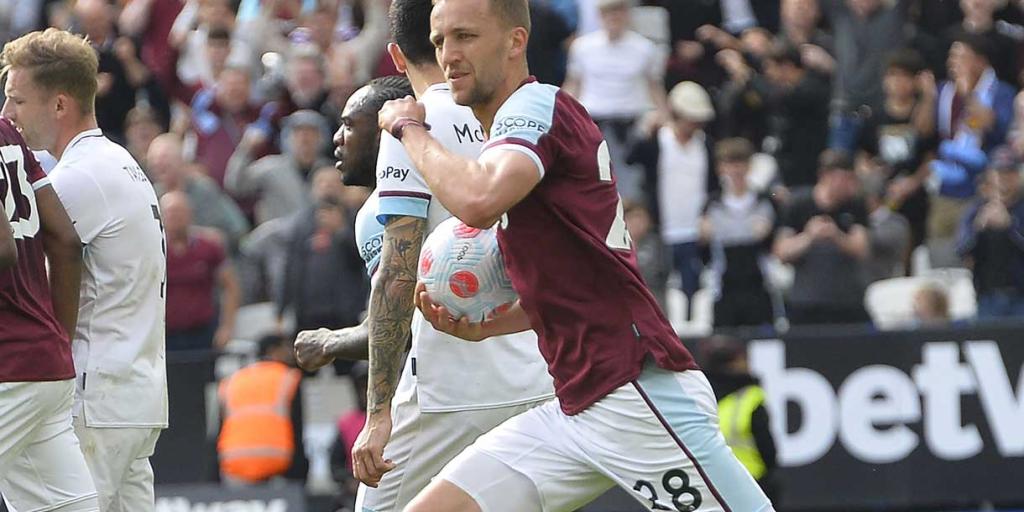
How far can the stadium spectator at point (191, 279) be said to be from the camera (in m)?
15.5

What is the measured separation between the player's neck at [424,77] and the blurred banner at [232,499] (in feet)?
24.0

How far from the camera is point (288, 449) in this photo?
14.4 meters

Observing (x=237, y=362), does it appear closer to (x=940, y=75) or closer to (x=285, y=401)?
(x=285, y=401)

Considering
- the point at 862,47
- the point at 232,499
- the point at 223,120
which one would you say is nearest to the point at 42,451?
the point at 232,499

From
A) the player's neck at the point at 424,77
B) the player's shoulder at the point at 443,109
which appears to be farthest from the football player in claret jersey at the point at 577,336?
the player's neck at the point at 424,77

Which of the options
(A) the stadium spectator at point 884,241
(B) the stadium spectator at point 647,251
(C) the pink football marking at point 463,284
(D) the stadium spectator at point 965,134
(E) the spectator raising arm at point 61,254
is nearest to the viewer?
(C) the pink football marking at point 463,284

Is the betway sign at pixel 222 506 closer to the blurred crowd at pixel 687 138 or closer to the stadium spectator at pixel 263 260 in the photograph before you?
the blurred crowd at pixel 687 138

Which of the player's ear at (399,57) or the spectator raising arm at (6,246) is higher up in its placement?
the player's ear at (399,57)

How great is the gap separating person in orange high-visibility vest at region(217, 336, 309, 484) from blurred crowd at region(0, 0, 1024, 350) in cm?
79

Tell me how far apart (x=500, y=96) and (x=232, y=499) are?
8.40 meters

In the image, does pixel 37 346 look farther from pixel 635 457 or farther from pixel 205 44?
pixel 205 44

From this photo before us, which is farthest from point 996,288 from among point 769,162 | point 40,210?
point 40,210

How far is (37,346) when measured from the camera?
7.35m

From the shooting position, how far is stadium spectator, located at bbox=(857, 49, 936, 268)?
16.3 m
